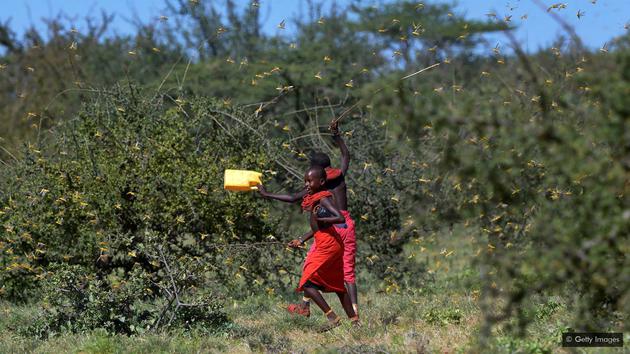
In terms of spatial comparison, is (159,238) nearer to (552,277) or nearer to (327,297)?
(327,297)

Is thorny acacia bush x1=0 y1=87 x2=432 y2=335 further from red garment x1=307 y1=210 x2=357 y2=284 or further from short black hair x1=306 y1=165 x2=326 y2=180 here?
short black hair x1=306 y1=165 x2=326 y2=180

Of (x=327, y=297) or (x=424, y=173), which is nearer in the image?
(x=327, y=297)

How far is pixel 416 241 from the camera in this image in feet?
37.0

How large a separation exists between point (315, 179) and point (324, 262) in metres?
0.70

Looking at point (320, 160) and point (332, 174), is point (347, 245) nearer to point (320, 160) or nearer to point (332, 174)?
point (332, 174)

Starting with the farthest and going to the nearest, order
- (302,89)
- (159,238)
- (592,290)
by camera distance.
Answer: (302,89), (159,238), (592,290)

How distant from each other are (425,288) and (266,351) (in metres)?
4.17

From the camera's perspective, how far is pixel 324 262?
8062 millimetres

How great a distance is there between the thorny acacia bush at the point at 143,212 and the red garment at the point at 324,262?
2.72ft

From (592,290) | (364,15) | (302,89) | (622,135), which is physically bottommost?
(592,290)

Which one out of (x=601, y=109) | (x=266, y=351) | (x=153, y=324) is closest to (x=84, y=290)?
(x=153, y=324)
